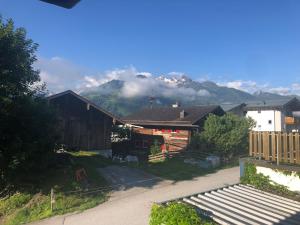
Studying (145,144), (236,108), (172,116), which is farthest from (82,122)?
(236,108)

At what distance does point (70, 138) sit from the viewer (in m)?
30.3

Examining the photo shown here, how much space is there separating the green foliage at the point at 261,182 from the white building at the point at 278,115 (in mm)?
37150

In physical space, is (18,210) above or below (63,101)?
below

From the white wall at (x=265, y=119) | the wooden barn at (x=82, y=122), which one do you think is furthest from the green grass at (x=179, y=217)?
the white wall at (x=265, y=119)

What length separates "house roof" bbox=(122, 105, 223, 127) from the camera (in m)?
35.9

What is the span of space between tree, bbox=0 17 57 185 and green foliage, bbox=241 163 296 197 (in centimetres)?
1144

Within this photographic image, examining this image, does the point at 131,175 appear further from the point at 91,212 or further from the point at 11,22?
the point at 11,22

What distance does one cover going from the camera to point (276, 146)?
13445mm

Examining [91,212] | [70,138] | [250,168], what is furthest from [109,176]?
[250,168]

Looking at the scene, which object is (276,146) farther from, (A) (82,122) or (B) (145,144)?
(B) (145,144)

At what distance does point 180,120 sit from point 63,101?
1443 cm

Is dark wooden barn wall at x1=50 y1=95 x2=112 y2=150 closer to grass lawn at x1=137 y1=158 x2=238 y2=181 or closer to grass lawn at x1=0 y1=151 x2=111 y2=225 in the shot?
grass lawn at x1=137 y1=158 x2=238 y2=181

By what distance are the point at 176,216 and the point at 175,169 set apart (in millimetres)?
18104

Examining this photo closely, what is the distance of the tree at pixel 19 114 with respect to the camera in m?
16.8
